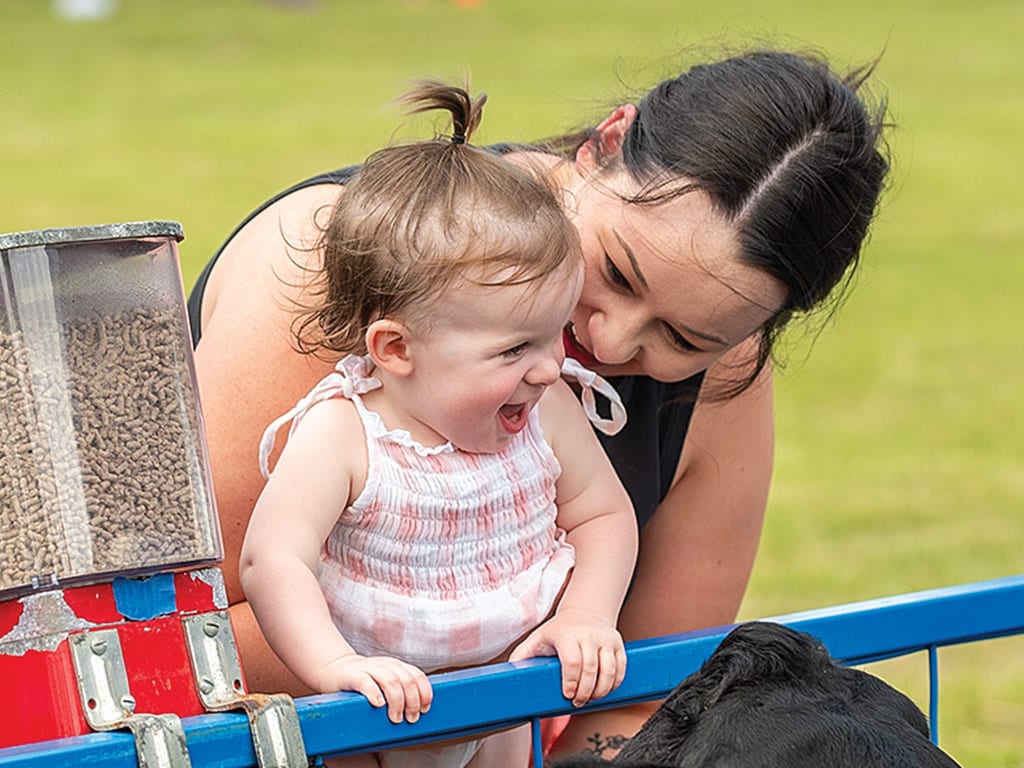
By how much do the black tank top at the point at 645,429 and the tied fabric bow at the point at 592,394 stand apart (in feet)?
0.69

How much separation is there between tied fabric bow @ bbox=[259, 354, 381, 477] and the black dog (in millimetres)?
633

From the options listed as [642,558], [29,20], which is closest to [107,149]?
[29,20]

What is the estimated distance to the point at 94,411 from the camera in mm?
1569

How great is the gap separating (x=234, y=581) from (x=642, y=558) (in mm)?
743

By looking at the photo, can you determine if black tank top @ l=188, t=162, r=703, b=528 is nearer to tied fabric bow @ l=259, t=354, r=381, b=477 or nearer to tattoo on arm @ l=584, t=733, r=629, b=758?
tattoo on arm @ l=584, t=733, r=629, b=758

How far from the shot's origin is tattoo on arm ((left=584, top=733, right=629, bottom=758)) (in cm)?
249

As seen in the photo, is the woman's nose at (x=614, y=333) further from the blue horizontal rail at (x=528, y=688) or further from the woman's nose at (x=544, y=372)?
the blue horizontal rail at (x=528, y=688)

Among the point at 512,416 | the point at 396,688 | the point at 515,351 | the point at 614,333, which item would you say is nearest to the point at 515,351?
the point at 515,351

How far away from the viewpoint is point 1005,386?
8.16m

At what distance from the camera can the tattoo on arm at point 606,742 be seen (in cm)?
249

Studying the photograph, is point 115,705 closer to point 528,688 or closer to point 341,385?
point 528,688

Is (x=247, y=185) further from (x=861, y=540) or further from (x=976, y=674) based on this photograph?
(x=976, y=674)

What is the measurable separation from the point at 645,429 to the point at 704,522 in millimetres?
226

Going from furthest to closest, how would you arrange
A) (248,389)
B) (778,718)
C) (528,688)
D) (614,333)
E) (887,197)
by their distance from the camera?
(887,197), (248,389), (614,333), (528,688), (778,718)
